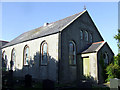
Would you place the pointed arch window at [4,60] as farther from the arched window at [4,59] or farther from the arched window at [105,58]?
the arched window at [105,58]

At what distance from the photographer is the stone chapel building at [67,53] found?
17.8m

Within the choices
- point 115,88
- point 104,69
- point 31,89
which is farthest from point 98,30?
point 115,88

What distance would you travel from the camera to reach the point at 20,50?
25391mm

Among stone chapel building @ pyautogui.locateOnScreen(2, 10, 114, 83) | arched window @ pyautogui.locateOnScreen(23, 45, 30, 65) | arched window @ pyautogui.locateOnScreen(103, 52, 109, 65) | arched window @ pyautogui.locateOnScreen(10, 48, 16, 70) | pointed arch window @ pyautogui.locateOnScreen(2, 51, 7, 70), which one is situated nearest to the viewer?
stone chapel building @ pyautogui.locateOnScreen(2, 10, 114, 83)

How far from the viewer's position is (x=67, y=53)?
1864 centimetres

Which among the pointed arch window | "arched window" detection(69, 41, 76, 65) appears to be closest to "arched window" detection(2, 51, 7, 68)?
the pointed arch window

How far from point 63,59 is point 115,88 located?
11.0 m

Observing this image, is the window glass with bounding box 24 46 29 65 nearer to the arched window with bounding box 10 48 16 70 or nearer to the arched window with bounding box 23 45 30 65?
the arched window with bounding box 23 45 30 65

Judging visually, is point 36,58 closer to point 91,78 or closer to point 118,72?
point 91,78

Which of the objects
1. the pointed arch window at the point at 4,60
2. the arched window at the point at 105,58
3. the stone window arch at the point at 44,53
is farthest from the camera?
the pointed arch window at the point at 4,60

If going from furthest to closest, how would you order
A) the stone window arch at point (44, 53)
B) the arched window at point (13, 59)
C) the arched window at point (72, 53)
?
the arched window at point (13, 59) → the stone window arch at point (44, 53) → the arched window at point (72, 53)

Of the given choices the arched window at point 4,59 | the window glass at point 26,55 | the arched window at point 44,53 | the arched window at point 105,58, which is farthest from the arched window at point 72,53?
the arched window at point 4,59

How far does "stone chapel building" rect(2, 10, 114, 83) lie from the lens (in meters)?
17.8

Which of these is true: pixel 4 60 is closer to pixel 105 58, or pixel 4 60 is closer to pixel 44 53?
pixel 44 53
